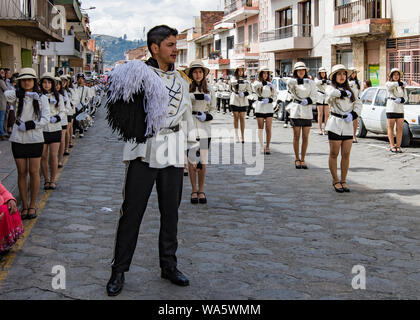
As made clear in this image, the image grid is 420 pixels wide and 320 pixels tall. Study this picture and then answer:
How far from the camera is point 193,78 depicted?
8477mm

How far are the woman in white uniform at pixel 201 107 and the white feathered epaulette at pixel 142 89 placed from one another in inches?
145

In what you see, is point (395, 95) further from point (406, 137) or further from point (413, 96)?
point (413, 96)

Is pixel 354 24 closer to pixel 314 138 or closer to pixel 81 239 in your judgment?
pixel 314 138

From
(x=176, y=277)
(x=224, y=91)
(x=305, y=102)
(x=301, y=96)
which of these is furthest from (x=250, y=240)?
(x=224, y=91)

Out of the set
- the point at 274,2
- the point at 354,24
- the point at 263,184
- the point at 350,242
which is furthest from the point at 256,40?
the point at 350,242

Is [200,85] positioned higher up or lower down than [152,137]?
higher up

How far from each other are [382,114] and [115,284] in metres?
12.5

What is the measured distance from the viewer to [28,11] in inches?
942

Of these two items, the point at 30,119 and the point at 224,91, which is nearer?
the point at 30,119

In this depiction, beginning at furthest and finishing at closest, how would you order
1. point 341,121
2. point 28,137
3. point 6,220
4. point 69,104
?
point 69,104 < point 341,121 < point 28,137 < point 6,220

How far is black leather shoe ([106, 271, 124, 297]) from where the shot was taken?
4.48 metres

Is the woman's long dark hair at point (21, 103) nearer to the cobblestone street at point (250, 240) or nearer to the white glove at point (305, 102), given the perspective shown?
the cobblestone street at point (250, 240)

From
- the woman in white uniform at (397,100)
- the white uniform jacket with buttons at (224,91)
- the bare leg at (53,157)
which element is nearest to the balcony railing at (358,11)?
the white uniform jacket with buttons at (224,91)

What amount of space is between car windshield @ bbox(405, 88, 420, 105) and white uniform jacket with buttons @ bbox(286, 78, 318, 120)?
5.34m
